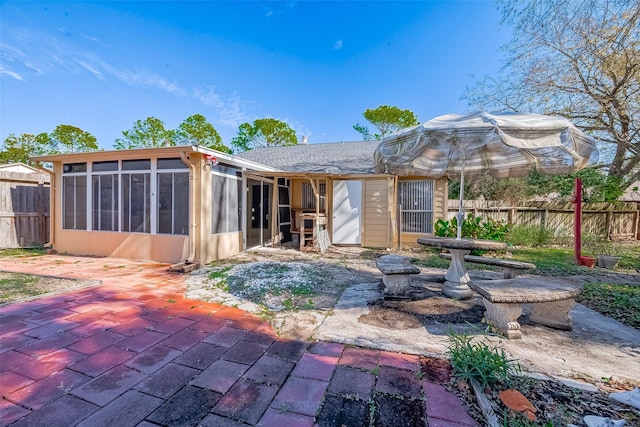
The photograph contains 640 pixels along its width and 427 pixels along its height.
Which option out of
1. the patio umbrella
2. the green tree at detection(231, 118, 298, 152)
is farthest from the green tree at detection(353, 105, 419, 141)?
the patio umbrella

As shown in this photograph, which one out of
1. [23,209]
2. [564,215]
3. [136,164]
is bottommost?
[564,215]

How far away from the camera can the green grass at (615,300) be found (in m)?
3.38

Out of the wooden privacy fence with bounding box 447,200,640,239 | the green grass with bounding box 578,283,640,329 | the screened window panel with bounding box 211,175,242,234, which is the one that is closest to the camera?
the green grass with bounding box 578,283,640,329

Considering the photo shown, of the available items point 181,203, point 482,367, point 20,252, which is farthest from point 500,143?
point 20,252

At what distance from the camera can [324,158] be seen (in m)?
11.3

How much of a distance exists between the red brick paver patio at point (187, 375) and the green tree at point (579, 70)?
7.76 m

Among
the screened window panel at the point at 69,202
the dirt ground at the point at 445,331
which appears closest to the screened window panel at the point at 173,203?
the screened window panel at the point at 69,202

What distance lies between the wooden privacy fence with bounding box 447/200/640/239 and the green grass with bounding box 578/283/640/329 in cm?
515

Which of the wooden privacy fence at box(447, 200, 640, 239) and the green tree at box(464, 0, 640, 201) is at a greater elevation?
the green tree at box(464, 0, 640, 201)

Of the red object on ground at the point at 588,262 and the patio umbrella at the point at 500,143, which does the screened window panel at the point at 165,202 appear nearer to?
the patio umbrella at the point at 500,143

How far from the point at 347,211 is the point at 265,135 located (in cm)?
2016

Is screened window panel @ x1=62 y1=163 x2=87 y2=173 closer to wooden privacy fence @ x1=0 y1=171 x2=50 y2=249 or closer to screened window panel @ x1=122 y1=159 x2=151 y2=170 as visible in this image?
screened window panel @ x1=122 y1=159 x2=151 y2=170

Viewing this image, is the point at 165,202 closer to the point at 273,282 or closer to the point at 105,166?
the point at 105,166

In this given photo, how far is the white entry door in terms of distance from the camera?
9.05m
